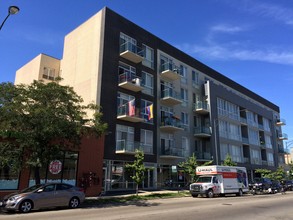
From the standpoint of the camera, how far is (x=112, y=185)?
90.2 feet

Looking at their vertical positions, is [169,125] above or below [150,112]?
below

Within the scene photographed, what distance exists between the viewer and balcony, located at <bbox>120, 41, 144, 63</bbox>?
101 feet

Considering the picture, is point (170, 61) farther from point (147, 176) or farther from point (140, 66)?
point (147, 176)

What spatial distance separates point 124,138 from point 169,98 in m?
8.06

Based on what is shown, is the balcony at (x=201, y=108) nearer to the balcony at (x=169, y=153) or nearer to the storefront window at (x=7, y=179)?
the balcony at (x=169, y=153)

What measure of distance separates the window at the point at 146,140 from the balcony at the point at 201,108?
32.0 feet

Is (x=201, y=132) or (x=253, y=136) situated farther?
(x=253, y=136)

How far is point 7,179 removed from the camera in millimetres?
20422

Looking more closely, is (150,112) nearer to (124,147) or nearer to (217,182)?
(124,147)

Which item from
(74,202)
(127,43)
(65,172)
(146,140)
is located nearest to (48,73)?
(127,43)

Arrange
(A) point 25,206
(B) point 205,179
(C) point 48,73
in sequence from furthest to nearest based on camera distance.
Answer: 1. (C) point 48,73
2. (B) point 205,179
3. (A) point 25,206

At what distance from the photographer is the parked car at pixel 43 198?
1484 cm

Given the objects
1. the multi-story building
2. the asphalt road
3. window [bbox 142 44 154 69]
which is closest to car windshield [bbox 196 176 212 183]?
the multi-story building

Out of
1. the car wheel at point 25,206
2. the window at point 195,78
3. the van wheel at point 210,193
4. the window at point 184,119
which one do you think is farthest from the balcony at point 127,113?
the car wheel at point 25,206
